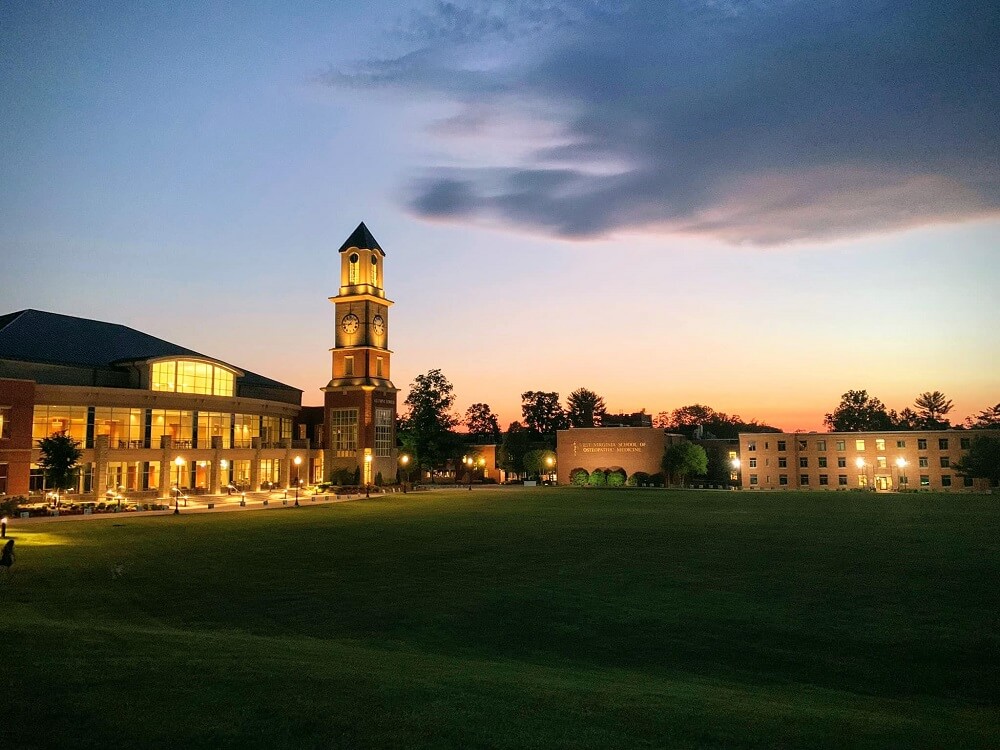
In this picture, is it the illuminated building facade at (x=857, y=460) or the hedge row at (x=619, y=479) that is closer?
the illuminated building facade at (x=857, y=460)

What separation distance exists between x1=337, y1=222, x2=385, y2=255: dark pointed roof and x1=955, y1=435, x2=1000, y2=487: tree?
255 feet

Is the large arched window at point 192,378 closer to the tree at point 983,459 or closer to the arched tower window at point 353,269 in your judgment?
the arched tower window at point 353,269

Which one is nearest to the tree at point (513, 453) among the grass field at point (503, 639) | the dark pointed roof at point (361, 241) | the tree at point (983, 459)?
the dark pointed roof at point (361, 241)

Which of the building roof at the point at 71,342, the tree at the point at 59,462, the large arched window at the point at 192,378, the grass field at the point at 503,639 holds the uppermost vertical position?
the building roof at the point at 71,342

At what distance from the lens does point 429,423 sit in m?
99.5

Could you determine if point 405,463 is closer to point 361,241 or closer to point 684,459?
point 361,241

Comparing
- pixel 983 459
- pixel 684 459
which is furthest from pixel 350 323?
pixel 983 459

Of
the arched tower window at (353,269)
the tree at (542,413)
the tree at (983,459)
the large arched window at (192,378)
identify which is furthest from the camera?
the tree at (542,413)

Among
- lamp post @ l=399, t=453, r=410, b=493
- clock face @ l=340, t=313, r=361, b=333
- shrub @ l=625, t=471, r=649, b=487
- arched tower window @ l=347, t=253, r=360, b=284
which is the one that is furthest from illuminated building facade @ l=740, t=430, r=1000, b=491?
arched tower window @ l=347, t=253, r=360, b=284

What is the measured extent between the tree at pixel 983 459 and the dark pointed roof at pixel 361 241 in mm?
77864

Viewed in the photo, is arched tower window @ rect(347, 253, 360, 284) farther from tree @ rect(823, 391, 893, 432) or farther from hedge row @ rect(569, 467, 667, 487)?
tree @ rect(823, 391, 893, 432)

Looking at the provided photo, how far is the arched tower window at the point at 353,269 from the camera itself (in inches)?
3538

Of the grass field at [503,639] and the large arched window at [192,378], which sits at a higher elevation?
the large arched window at [192,378]

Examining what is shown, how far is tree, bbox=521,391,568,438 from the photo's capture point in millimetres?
147250
